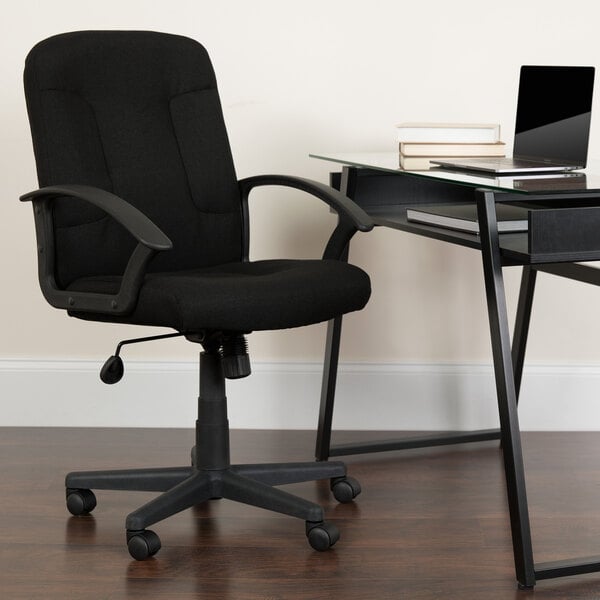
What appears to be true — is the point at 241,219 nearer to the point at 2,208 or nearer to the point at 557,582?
the point at 2,208

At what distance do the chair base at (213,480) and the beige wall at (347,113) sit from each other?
86 centimetres

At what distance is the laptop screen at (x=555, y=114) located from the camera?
237 cm

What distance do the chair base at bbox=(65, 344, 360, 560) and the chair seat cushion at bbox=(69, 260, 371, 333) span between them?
0.25 metres

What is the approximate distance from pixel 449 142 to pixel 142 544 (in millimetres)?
1129

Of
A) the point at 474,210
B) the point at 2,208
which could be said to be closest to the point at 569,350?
the point at 474,210

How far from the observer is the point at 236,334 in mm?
2357

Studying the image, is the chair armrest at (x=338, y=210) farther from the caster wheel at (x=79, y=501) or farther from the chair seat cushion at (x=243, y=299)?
the caster wheel at (x=79, y=501)

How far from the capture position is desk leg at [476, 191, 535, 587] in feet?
7.01

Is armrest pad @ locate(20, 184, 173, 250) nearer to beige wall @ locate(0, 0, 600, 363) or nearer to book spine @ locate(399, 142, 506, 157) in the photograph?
book spine @ locate(399, 142, 506, 157)

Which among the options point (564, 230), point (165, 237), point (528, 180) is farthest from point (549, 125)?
point (165, 237)

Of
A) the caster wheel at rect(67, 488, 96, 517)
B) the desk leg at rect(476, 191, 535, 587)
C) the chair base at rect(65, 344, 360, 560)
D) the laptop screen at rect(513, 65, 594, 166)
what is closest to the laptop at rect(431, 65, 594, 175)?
the laptop screen at rect(513, 65, 594, 166)

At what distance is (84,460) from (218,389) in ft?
2.24

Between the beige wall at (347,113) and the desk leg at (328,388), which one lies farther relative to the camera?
the beige wall at (347,113)

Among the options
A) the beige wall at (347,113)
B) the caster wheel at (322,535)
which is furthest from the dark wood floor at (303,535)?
the beige wall at (347,113)
